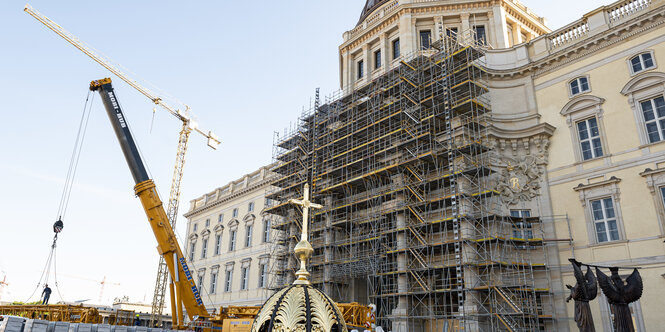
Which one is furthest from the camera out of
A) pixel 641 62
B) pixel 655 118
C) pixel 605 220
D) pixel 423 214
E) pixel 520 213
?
pixel 423 214

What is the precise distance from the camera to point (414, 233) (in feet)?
81.1

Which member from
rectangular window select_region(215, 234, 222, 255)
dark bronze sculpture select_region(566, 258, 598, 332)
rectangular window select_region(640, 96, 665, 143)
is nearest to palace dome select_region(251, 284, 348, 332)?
dark bronze sculpture select_region(566, 258, 598, 332)

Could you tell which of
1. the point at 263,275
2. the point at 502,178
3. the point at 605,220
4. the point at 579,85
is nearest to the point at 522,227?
the point at 502,178

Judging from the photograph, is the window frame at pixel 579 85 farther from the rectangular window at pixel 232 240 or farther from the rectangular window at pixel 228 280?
the rectangular window at pixel 228 280

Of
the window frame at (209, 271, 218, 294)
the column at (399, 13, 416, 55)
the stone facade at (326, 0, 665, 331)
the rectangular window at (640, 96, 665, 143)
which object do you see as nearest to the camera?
the stone facade at (326, 0, 665, 331)

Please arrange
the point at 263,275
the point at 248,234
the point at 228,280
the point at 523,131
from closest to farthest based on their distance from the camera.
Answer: the point at 523,131, the point at 263,275, the point at 248,234, the point at 228,280

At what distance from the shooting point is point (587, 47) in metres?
24.1

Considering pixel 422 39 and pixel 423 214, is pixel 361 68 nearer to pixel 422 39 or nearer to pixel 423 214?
pixel 422 39

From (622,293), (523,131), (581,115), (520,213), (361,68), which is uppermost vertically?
(361,68)

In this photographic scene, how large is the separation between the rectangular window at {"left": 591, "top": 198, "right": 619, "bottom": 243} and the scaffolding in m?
2.40

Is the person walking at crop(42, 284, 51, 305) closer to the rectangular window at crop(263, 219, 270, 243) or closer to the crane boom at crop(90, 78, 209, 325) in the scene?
the crane boom at crop(90, 78, 209, 325)

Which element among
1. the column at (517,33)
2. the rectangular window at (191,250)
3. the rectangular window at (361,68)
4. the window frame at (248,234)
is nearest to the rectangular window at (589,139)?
the column at (517,33)

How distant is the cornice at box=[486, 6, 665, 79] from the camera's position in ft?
72.2

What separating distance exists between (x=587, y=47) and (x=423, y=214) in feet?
38.1
